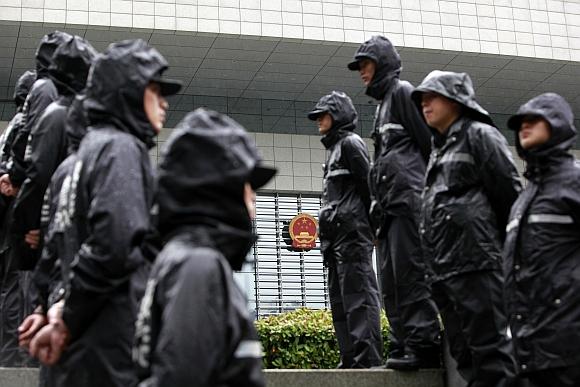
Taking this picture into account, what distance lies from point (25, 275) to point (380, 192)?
9.52 ft

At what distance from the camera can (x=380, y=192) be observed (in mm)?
7988

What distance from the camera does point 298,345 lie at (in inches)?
437

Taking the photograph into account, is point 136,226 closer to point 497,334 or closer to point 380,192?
point 497,334

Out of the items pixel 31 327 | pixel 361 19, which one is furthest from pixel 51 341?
pixel 361 19

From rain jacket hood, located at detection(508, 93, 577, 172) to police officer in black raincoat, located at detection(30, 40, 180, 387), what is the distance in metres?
2.51

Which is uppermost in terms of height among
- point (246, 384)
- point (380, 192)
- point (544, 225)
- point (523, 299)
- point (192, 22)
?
point (192, 22)

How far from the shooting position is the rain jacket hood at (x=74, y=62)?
6.34 m

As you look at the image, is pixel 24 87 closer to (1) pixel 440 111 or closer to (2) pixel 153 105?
(1) pixel 440 111

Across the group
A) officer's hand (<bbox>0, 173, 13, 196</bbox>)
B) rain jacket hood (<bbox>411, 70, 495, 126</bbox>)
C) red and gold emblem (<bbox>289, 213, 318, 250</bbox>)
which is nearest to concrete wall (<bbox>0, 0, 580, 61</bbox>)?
red and gold emblem (<bbox>289, 213, 318, 250</bbox>)

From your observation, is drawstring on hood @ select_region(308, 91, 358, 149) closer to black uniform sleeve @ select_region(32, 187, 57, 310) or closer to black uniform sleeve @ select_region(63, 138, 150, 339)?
black uniform sleeve @ select_region(32, 187, 57, 310)

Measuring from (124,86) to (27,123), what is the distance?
297 cm

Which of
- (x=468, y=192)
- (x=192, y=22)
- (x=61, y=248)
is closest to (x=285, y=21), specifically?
(x=192, y=22)

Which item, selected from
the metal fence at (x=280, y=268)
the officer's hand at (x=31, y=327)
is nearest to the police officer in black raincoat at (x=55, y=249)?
the officer's hand at (x=31, y=327)

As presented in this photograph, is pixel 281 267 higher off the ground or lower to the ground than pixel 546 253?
higher
